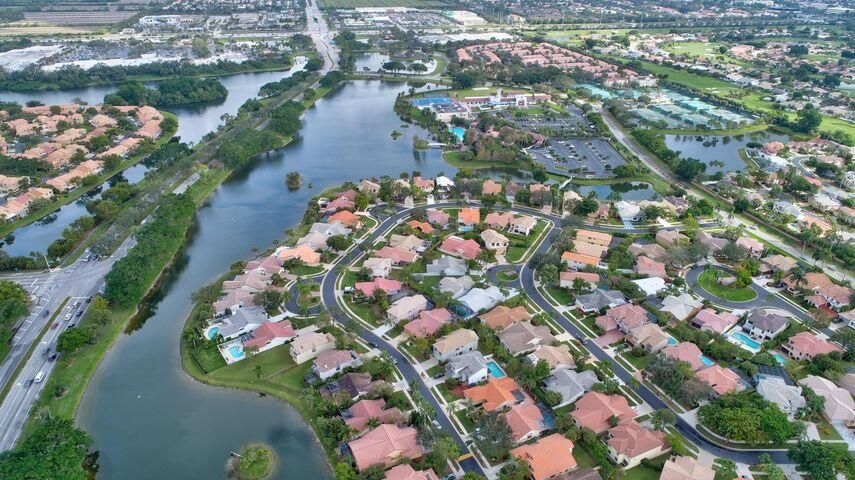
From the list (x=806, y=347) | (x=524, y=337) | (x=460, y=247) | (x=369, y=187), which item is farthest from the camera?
(x=369, y=187)

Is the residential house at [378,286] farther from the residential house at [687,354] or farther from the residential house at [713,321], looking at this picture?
the residential house at [713,321]

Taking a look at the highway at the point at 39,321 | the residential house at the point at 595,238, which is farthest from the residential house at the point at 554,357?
the highway at the point at 39,321

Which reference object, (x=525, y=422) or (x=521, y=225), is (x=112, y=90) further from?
(x=525, y=422)

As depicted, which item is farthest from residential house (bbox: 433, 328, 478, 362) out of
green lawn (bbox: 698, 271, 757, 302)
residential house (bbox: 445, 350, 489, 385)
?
green lawn (bbox: 698, 271, 757, 302)

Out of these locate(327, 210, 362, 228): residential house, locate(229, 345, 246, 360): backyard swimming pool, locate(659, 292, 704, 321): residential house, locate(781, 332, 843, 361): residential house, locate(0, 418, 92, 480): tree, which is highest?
locate(0, 418, 92, 480): tree

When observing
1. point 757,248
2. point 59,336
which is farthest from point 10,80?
point 757,248

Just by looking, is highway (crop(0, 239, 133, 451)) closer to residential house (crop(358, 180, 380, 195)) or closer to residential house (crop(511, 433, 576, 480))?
residential house (crop(358, 180, 380, 195))

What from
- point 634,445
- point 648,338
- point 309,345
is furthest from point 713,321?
point 309,345

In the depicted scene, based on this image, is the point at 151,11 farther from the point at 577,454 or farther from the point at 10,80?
the point at 577,454
